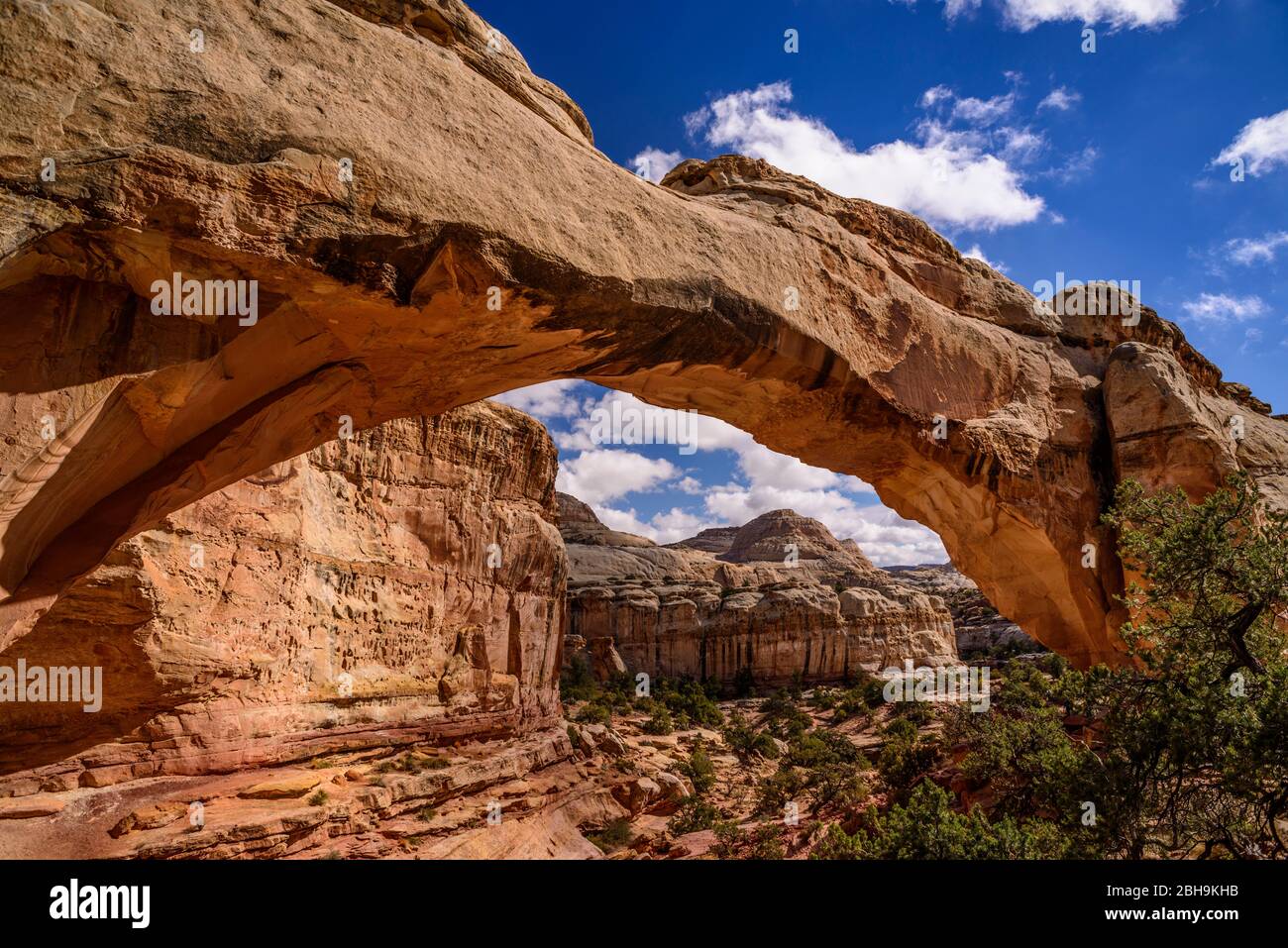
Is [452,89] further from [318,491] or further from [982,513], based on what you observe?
[318,491]

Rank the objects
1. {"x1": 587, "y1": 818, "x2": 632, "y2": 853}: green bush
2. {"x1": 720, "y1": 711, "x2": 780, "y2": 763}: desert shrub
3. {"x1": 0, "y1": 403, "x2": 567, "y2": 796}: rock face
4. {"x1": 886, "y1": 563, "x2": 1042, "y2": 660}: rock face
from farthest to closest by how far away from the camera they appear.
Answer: {"x1": 886, "y1": 563, "x2": 1042, "y2": 660}: rock face, {"x1": 720, "y1": 711, "x2": 780, "y2": 763}: desert shrub, {"x1": 587, "y1": 818, "x2": 632, "y2": 853}: green bush, {"x1": 0, "y1": 403, "x2": 567, "y2": 796}: rock face

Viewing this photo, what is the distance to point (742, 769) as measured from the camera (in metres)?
27.3

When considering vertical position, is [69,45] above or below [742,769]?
above

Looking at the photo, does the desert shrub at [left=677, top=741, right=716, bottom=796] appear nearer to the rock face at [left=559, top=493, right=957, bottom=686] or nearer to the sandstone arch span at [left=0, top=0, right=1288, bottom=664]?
the sandstone arch span at [left=0, top=0, right=1288, bottom=664]

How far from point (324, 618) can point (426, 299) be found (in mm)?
13308

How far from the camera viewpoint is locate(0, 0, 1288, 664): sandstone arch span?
191 inches

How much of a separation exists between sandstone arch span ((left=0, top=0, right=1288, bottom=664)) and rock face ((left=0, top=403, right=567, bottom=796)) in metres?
7.21

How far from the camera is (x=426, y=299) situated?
6.10m

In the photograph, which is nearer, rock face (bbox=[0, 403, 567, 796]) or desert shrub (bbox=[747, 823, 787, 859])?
rock face (bbox=[0, 403, 567, 796])

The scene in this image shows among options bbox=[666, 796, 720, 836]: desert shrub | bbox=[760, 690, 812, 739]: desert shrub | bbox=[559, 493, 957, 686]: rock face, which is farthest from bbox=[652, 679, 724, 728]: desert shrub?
bbox=[666, 796, 720, 836]: desert shrub

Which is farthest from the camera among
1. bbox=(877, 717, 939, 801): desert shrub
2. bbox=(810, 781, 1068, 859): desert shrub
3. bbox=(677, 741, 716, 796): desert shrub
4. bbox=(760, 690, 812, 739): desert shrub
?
bbox=(760, 690, 812, 739): desert shrub

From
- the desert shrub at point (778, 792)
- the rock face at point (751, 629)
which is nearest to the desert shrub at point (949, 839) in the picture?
the desert shrub at point (778, 792)

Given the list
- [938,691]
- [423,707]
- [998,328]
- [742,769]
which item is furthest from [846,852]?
[938,691]

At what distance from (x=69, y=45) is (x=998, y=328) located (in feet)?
38.8
